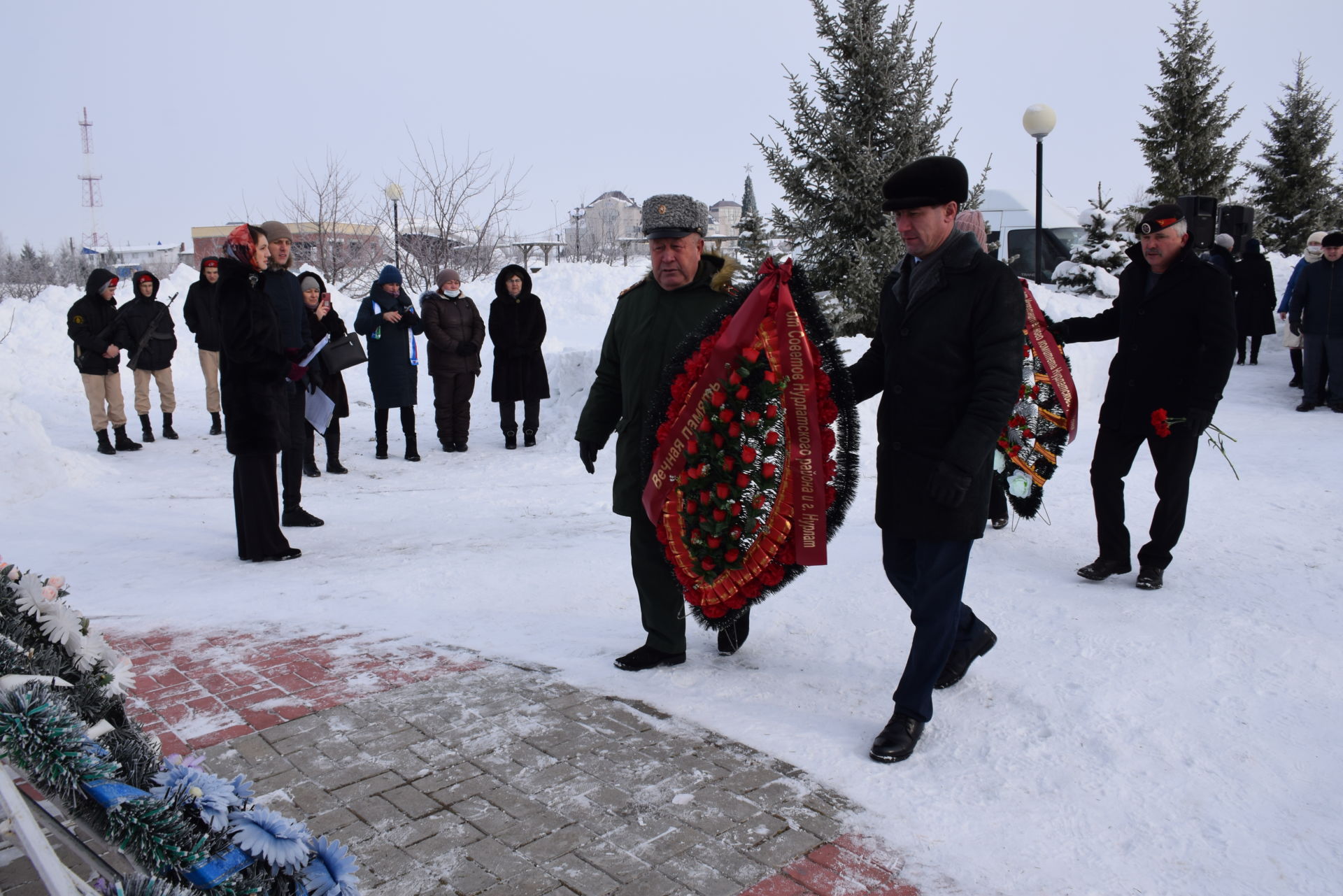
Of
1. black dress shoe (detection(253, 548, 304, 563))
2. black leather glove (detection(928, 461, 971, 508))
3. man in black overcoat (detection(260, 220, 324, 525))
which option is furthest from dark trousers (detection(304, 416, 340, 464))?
black leather glove (detection(928, 461, 971, 508))

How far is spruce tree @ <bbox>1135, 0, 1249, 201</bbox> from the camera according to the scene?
977 inches

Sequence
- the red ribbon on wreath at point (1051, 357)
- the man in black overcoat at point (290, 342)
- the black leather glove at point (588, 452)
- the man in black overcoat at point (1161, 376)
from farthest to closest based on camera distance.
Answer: the man in black overcoat at point (290, 342) → the red ribbon on wreath at point (1051, 357) → the man in black overcoat at point (1161, 376) → the black leather glove at point (588, 452)

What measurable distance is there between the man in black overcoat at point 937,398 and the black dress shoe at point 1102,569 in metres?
2.34

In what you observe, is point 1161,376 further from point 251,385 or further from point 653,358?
point 251,385

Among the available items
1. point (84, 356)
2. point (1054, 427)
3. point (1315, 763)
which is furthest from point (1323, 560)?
point (84, 356)

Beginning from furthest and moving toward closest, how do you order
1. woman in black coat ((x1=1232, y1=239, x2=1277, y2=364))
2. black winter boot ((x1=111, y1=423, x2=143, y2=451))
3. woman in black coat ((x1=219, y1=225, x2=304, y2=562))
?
1. woman in black coat ((x1=1232, y1=239, x2=1277, y2=364))
2. black winter boot ((x1=111, y1=423, x2=143, y2=451))
3. woman in black coat ((x1=219, y1=225, x2=304, y2=562))

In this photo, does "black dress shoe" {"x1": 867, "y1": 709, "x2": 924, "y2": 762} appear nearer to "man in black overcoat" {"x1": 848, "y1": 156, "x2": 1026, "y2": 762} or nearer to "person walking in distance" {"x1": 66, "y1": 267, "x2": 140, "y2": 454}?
"man in black overcoat" {"x1": 848, "y1": 156, "x2": 1026, "y2": 762}

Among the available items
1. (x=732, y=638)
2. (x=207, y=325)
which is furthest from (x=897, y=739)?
(x=207, y=325)

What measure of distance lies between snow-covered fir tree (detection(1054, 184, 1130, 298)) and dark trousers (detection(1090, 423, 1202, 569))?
13653mm

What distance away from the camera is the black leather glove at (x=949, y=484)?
3418mm

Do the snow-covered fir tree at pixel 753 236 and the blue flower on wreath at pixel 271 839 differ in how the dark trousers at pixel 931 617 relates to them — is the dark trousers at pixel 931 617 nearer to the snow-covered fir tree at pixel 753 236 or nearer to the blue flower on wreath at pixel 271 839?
the blue flower on wreath at pixel 271 839

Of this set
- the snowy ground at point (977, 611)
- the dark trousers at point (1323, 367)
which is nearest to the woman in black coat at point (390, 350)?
the snowy ground at point (977, 611)

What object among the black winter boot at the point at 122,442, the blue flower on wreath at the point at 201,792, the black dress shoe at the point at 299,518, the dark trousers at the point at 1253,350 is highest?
the dark trousers at the point at 1253,350

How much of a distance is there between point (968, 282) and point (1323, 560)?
3.80 metres
